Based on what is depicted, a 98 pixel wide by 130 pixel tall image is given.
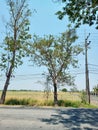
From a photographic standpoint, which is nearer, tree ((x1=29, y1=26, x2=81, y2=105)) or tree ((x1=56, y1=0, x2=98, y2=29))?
tree ((x1=56, y1=0, x2=98, y2=29))

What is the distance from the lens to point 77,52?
118 ft

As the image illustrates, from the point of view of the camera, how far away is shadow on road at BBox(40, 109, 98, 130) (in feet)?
41.2

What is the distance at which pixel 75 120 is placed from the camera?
44.1ft

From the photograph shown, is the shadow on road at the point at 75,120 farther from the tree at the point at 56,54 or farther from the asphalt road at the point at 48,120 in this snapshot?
the tree at the point at 56,54

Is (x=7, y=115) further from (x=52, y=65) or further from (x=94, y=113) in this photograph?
(x=52, y=65)

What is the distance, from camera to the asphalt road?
12.4 meters

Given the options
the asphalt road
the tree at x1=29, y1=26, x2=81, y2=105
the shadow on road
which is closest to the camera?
the asphalt road

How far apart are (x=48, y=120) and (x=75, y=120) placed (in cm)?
103

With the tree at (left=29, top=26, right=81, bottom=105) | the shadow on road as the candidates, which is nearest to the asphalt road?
the shadow on road

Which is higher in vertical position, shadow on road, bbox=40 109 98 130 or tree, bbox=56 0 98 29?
tree, bbox=56 0 98 29

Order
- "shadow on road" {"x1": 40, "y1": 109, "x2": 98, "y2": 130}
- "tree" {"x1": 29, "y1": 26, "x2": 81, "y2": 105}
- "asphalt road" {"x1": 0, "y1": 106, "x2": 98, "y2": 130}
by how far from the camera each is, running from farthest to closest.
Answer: "tree" {"x1": 29, "y1": 26, "x2": 81, "y2": 105}, "shadow on road" {"x1": 40, "y1": 109, "x2": 98, "y2": 130}, "asphalt road" {"x1": 0, "y1": 106, "x2": 98, "y2": 130}

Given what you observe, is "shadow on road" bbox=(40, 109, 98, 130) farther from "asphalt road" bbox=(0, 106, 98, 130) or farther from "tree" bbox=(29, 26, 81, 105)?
"tree" bbox=(29, 26, 81, 105)

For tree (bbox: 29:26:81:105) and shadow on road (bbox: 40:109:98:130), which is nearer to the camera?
shadow on road (bbox: 40:109:98:130)

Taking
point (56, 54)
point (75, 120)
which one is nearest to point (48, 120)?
point (75, 120)
